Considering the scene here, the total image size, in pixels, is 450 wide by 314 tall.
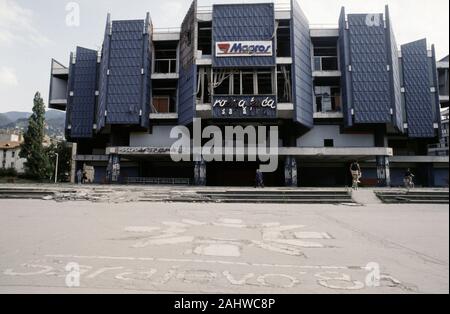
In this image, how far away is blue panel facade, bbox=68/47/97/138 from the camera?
126 ft

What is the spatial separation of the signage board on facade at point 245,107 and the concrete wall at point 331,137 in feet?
24.2

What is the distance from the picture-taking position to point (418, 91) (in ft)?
117

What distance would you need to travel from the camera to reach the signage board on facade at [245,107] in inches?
1128

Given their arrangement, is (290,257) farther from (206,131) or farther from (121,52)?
(121,52)

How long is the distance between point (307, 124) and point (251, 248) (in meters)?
26.8

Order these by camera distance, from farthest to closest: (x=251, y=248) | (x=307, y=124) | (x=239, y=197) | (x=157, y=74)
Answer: (x=157, y=74), (x=307, y=124), (x=239, y=197), (x=251, y=248)

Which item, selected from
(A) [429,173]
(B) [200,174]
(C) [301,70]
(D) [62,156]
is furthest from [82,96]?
(A) [429,173]

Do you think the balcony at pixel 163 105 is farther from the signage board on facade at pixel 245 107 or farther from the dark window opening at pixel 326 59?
the dark window opening at pixel 326 59

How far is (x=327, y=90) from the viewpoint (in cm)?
3438

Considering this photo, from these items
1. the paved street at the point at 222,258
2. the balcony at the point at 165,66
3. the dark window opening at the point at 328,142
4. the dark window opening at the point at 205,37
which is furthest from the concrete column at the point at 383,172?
the balcony at the point at 165,66

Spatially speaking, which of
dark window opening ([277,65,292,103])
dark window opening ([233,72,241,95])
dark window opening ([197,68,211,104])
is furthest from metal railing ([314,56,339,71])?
dark window opening ([197,68,211,104])

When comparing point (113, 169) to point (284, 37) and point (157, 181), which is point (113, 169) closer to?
point (157, 181)
